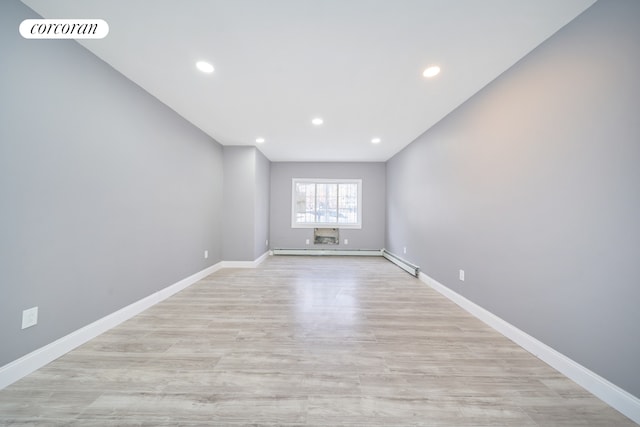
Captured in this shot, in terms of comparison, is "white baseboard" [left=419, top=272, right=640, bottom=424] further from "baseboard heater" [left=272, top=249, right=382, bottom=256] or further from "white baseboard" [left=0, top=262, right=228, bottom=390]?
"white baseboard" [left=0, top=262, right=228, bottom=390]

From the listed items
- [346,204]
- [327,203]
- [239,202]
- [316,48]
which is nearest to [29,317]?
[316,48]

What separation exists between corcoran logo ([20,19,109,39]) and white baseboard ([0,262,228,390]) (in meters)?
2.11

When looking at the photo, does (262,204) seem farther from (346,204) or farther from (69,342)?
(69,342)

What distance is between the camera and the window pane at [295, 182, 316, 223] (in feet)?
19.4

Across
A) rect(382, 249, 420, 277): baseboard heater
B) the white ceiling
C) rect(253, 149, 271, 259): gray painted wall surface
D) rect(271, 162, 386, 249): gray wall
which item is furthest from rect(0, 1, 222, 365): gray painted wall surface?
rect(382, 249, 420, 277): baseboard heater

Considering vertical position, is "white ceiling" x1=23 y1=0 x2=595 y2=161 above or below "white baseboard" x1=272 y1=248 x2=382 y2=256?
above

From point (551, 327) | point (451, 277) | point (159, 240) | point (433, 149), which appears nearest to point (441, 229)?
point (451, 277)

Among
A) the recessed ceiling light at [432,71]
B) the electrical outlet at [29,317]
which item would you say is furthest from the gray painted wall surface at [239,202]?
the recessed ceiling light at [432,71]

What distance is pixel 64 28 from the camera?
154 cm

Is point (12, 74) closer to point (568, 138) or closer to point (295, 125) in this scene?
point (295, 125)

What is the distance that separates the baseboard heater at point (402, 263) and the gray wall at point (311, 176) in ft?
1.39

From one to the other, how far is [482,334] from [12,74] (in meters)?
4.00

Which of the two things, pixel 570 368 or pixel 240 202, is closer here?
pixel 570 368

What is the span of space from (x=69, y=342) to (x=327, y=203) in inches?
195
